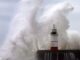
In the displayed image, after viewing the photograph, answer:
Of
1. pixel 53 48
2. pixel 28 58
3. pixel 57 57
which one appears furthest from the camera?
pixel 28 58

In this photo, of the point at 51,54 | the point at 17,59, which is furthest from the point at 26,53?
the point at 51,54

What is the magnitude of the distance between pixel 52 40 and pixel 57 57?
214 inches

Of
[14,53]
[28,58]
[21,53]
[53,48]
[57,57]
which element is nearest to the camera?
[57,57]

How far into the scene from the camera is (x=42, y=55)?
3691 cm

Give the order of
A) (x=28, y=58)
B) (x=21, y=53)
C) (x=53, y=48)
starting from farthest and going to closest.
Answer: (x=21, y=53) → (x=28, y=58) → (x=53, y=48)

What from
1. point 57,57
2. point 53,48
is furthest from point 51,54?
point 53,48

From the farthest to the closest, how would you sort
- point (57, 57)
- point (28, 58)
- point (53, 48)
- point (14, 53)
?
point (14, 53)
point (28, 58)
point (53, 48)
point (57, 57)

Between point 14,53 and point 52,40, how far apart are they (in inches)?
835

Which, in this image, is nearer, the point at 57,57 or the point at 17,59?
the point at 57,57

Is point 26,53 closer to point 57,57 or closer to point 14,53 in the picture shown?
point 14,53

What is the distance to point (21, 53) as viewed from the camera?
55.8m

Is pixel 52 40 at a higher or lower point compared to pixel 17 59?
higher

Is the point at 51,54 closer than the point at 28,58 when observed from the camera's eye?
Yes

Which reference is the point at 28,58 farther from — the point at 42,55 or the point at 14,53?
the point at 42,55
